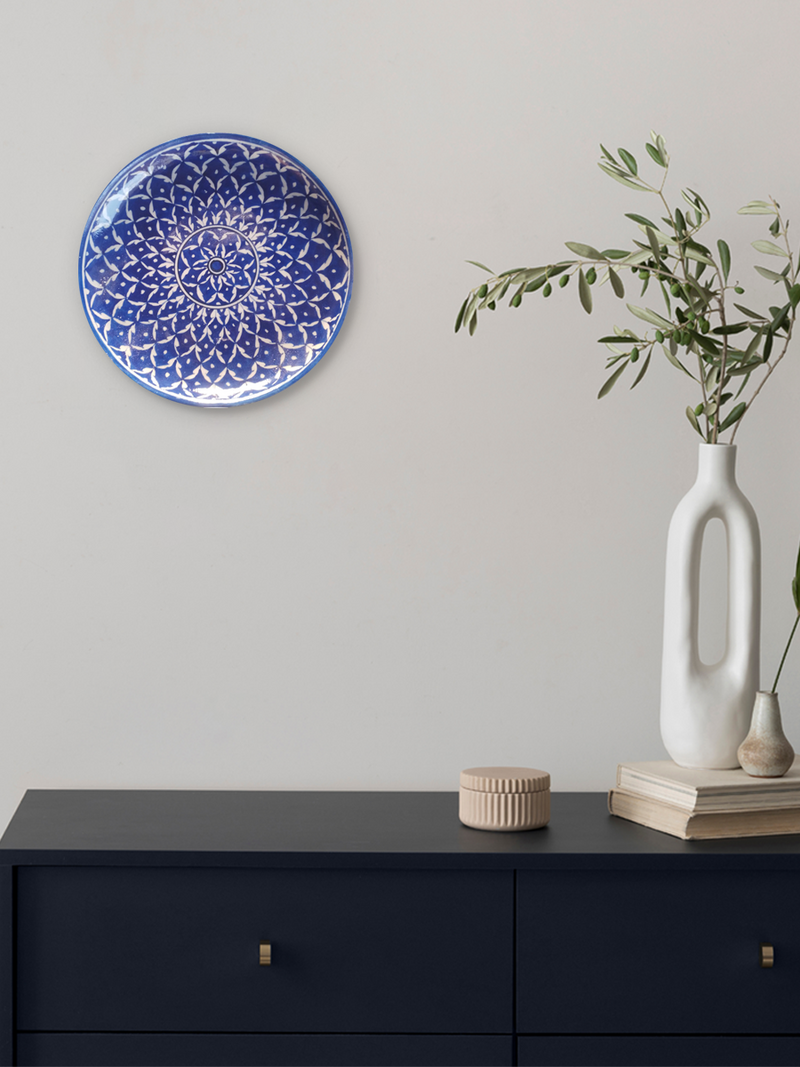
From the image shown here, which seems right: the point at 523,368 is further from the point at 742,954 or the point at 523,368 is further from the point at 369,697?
the point at 742,954

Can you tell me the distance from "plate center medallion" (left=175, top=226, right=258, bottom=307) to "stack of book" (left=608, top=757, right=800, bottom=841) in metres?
1.04

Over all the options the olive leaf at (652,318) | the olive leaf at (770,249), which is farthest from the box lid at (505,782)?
the olive leaf at (770,249)

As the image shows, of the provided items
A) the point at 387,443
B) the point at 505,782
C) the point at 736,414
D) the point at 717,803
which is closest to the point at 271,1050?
the point at 505,782

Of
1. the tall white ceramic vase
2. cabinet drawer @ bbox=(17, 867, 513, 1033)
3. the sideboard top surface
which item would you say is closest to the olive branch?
the tall white ceramic vase

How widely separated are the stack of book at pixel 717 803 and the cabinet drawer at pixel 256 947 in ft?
0.84

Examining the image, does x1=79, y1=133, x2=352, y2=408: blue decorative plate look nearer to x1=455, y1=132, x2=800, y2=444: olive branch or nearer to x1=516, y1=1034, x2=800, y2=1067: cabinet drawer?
x1=455, y1=132, x2=800, y2=444: olive branch

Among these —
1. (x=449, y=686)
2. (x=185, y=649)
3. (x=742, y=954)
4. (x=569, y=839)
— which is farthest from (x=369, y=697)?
(x=742, y=954)

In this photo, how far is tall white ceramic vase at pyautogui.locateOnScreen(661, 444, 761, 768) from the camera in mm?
1453

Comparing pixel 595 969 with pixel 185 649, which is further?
pixel 185 649

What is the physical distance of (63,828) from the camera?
142cm

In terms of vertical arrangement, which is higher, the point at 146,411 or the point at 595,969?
the point at 146,411

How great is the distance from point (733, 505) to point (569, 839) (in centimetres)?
53

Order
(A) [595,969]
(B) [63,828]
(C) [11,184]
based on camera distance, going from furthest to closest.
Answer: (C) [11,184]
(B) [63,828]
(A) [595,969]

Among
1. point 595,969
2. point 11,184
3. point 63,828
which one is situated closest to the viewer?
point 595,969
